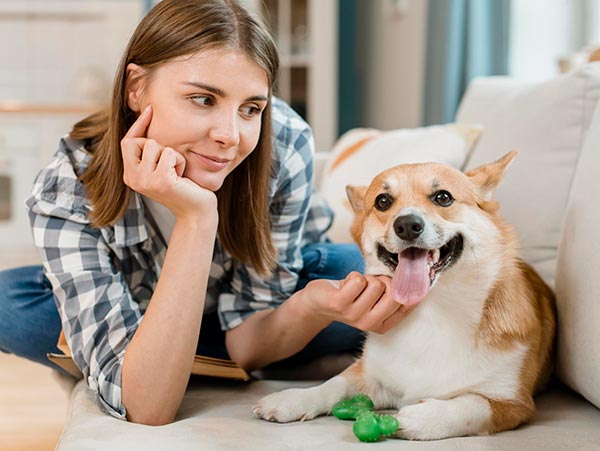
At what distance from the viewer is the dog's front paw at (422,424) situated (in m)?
1.16

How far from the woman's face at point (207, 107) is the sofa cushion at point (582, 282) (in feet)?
1.87

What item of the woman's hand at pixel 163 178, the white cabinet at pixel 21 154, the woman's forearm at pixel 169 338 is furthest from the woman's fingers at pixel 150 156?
the white cabinet at pixel 21 154

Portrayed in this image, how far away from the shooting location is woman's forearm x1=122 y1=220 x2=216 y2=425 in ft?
4.17

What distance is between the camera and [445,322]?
4.20 feet

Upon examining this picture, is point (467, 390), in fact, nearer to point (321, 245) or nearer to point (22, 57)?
point (321, 245)

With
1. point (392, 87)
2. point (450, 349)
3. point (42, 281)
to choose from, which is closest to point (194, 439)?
point (450, 349)

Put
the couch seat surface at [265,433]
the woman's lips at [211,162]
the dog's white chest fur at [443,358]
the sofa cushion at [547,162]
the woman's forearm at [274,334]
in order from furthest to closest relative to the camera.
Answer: the sofa cushion at [547,162] → the woman's forearm at [274,334] → the woman's lips at [211,162] → the dog's white chest fur at [443,358] → the couch seat surface at [265,433]

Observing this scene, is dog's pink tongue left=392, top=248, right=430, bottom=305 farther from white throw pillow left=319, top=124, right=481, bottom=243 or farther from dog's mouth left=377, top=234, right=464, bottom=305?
white throw pillow left=319, top=124, right=481, bottom=243

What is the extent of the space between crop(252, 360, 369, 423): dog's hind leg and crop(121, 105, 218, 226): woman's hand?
32cm

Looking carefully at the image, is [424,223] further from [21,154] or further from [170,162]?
[21,154]

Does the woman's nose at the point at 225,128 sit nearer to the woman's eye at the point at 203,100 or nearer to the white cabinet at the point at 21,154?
the woman's eye at the point at 203,100

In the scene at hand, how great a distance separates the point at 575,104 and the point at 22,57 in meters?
4.93

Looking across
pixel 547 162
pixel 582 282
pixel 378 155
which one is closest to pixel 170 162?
pixel 582 282

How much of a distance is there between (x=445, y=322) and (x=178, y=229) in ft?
1.50
